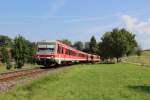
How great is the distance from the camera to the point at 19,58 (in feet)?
241

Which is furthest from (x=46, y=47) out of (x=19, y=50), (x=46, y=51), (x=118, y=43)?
(x=118, y=43)

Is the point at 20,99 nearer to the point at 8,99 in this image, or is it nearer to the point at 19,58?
the point at 8,99

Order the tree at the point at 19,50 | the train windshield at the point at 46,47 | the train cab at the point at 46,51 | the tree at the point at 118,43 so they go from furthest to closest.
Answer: the tree at the point at 118,43 → the tree at the point at 19,50 → the train windshield at the point at 46,47 → the train cab at the point at 46,51

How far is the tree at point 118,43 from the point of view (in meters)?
96.1

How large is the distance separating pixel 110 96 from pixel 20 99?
11.7ft

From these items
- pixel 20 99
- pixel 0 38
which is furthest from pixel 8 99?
pixel 0 38

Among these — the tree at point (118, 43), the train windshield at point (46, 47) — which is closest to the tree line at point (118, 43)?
the tree at point (118, 43)

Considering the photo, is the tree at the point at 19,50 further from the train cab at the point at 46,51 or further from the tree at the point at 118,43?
the train cab at the point at 46,51

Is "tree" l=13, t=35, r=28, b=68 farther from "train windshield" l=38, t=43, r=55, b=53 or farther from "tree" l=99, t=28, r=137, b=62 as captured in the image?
"train windshield" l=38, t=43, r=55, b=53

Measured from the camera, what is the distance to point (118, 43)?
96438mm

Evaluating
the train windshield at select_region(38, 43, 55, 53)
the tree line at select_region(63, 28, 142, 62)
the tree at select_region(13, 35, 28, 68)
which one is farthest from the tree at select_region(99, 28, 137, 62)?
the train windshield at select_region(38, 43, 55, 53)

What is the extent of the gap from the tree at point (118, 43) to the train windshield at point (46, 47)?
5485 centimetres

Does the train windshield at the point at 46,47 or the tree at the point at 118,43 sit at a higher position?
the tree at the point at 118,43

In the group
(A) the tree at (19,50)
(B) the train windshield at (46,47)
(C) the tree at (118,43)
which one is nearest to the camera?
(B) the train windshield at (46,47)
